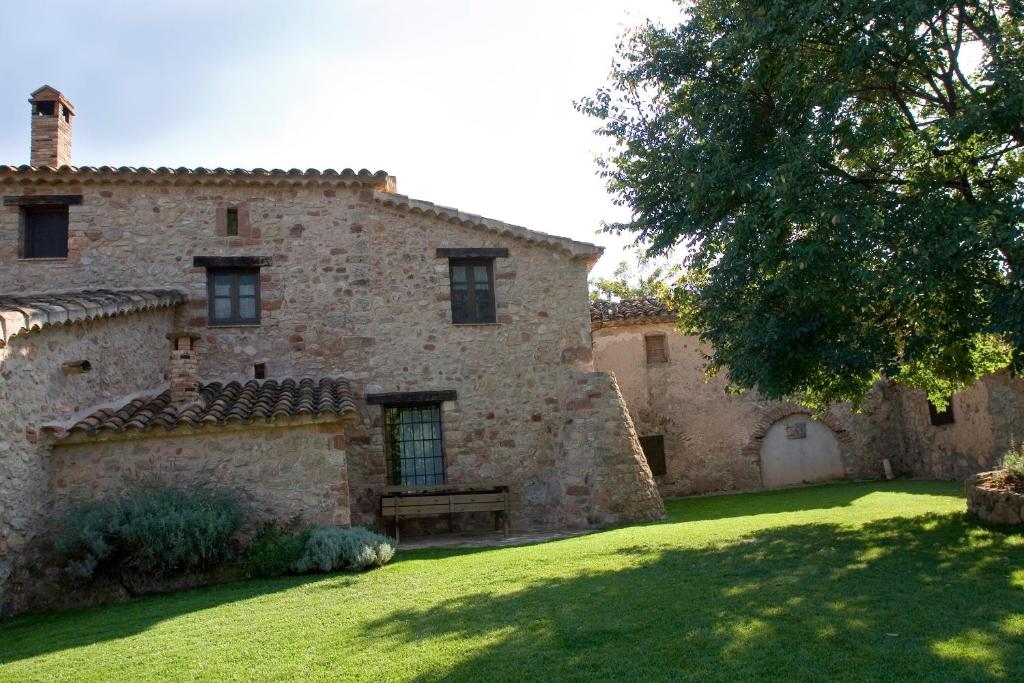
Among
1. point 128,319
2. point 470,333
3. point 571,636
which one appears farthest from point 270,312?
point 571,636

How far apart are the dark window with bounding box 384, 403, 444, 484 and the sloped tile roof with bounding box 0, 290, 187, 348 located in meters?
4.03

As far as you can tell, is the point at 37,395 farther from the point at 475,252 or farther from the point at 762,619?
the point at 762,619

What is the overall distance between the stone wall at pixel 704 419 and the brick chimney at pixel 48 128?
11559mm

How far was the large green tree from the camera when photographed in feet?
22.8

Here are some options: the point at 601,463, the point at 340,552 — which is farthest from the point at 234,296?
the point at 601,463

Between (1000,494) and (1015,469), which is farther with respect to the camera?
(1015,469)

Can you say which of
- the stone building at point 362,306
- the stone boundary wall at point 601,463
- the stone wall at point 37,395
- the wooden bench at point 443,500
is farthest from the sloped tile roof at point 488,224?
the stone wall at point 37,395

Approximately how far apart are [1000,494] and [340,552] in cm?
756

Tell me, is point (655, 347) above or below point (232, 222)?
below

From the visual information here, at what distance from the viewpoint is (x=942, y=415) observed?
53.9 feet

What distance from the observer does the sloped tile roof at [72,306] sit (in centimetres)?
820

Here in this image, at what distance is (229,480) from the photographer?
9820 millimetres

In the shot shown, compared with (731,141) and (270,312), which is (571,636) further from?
(270,312)

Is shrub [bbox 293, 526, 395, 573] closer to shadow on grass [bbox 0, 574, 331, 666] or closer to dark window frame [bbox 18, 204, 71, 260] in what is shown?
shadow on grass [bbox 0, 574, 331, 666]
